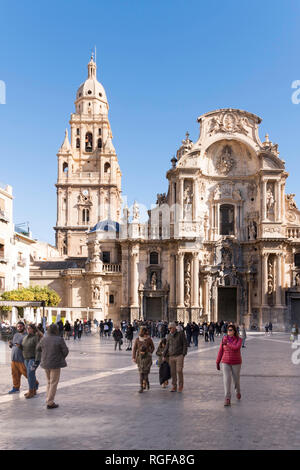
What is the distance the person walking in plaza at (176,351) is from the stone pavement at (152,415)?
1.40ft

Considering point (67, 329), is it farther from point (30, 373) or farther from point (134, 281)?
point (30, 373)

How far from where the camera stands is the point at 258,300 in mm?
55562

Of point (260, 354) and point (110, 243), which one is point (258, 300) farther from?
point (260, 354)

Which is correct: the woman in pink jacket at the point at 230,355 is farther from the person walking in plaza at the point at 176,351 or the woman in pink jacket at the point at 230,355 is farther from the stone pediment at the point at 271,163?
the stone pediment at the point at 271,163

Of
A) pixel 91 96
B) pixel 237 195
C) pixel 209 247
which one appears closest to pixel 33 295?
pixel 209 247

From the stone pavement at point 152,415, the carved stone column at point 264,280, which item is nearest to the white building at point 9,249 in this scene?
the carved stone column at point 264,280

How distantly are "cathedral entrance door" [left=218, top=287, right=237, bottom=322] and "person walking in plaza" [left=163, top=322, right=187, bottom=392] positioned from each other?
42.5 m

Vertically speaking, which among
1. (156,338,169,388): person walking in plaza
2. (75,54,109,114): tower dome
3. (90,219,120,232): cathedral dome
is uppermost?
(75,54,109,114): tower dome

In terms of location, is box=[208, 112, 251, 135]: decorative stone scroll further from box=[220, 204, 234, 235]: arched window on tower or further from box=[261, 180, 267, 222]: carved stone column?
box=[220, 204, 234, 235]: arched window on tower

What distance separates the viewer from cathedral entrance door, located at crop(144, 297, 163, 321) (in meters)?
56.6

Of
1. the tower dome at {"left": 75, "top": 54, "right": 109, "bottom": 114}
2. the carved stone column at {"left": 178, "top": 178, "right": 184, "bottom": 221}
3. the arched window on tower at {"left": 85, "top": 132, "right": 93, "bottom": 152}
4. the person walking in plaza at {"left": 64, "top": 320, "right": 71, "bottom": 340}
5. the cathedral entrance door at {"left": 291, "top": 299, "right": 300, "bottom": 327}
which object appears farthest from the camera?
the tower dome at {"left": 75, "top": 54, "right": 109, "bottom": 114}

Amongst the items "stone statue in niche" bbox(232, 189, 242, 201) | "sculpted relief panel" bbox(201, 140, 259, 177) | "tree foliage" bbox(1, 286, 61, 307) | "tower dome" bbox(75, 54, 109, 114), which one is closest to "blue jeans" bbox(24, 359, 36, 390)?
"tree foliage" bbox(1, 286, 61, 307)

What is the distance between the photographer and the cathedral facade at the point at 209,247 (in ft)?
179

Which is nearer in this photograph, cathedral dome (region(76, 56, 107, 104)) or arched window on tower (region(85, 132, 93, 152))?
arched window on tower (region(85, 132, 93, 152))
